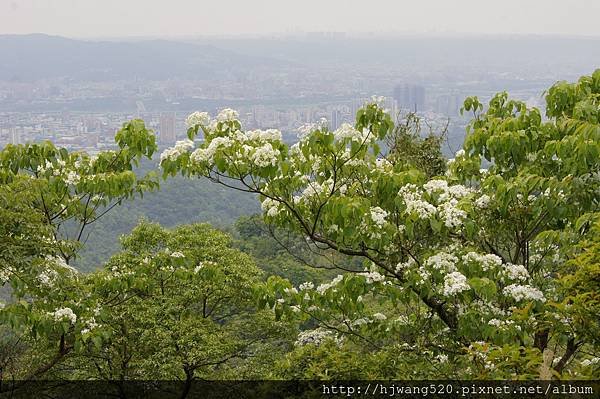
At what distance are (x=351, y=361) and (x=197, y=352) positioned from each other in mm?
4633

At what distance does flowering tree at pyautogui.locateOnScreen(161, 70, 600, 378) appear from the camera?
4.29 m

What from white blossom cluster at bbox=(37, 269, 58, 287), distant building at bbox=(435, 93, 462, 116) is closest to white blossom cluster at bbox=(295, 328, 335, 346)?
white blossom cluster at bbox=(37, 269, 58, 287)

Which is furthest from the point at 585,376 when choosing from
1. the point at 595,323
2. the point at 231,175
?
the point at 231,175

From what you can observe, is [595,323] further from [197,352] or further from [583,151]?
[197,352]

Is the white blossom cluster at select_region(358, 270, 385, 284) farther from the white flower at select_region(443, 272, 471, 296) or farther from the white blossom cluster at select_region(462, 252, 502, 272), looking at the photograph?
the white blossom cluster at select_region(462, 252, 502, 272)

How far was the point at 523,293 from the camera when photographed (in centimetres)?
440

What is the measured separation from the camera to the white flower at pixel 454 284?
420 centimetres

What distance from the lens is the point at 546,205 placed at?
4.54 metres

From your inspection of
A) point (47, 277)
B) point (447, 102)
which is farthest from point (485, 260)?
point (447, 102)

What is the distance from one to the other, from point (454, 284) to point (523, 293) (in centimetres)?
56

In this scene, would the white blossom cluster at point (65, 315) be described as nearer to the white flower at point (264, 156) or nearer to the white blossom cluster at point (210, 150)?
the white blossom cluster at point (210, 150)

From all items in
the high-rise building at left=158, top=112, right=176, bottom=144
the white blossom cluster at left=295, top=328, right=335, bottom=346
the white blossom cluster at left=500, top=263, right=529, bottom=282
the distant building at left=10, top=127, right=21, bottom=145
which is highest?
the white blossom cluster at left=500, top=263, right=529, bottom=282

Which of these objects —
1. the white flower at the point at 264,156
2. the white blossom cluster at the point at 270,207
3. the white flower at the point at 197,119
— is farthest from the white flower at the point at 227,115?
the white blossom cluster at the point at 270,207

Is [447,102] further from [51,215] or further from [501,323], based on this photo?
[501,323]
